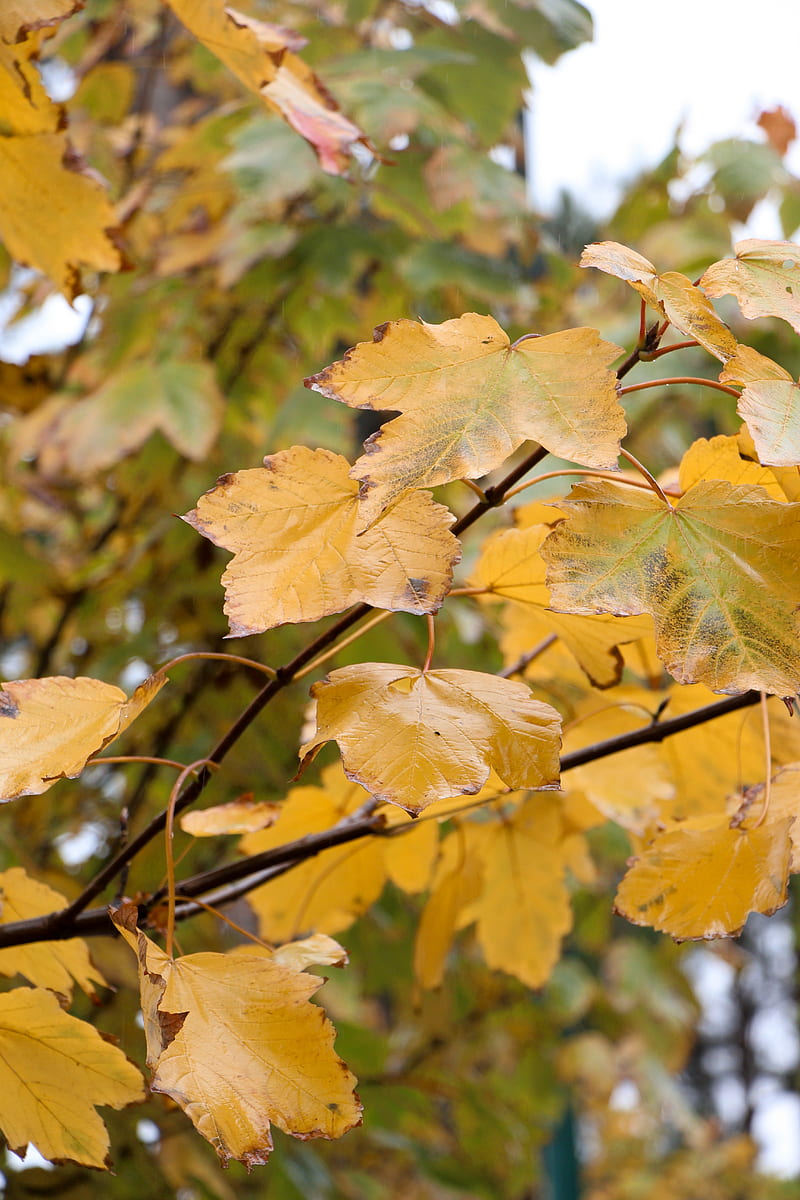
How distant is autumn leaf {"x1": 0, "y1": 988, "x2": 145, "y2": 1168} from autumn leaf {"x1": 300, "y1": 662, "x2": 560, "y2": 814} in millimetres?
143

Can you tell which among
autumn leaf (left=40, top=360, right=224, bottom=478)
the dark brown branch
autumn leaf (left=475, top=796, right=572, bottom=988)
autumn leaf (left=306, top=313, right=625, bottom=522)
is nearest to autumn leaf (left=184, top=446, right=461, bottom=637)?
autumn leaf (left=306, top=313, right=625, bottom=522)

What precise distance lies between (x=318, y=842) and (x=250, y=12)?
93 cm

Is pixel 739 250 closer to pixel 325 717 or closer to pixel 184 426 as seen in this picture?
pixel 325 717

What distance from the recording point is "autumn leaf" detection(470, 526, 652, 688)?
1.31 ft

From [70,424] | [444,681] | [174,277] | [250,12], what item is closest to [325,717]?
[444,681]

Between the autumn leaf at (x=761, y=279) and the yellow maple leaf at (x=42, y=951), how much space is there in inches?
13.2

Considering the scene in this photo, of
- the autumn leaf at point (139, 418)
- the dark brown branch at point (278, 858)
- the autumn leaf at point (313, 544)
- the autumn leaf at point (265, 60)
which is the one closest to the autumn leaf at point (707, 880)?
the dark brown branch at point (278, 858)

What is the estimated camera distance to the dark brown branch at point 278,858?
1.32ft

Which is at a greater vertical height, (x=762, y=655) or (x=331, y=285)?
(x=762, y=655)

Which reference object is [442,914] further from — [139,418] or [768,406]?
[139,418]

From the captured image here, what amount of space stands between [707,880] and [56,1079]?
24 cm

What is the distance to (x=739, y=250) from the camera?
1.20 feet

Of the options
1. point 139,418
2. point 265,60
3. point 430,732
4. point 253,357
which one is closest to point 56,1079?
point 430,732

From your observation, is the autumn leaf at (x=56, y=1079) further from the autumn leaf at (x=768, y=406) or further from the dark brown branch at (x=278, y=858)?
the autumn leaf at (x=768, y=406)
